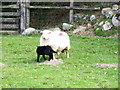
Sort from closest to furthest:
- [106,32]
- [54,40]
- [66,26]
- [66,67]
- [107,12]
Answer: [66,67], [54,40], [106,32], [107,12], [66,26]

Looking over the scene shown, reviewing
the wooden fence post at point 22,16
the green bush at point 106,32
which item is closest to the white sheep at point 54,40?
the green bush at point 106,32

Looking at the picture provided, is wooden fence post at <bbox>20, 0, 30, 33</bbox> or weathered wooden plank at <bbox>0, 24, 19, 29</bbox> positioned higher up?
wooden fence post at <bbox>20, 0, 30, 33</bbox>

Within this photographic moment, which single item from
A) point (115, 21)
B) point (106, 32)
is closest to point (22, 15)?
point (106, 32)

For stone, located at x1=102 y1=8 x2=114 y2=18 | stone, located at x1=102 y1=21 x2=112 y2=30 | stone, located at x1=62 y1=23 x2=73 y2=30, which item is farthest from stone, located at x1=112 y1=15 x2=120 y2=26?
stone, located at x1=62 y1=23 x2=73 y2=30

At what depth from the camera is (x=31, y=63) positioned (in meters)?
11.9

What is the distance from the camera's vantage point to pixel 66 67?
11039 millimetres

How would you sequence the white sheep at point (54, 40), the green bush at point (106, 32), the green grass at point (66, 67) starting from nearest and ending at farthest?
the green grass at point (66, 67)
the white sheep at point (54, 40)
the green bush at point (106, 32)

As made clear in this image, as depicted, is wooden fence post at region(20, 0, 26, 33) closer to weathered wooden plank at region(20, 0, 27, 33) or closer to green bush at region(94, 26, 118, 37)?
weathered wooden plank at region(20, 0, 27, 33)

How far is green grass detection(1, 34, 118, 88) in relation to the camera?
28.7 ft

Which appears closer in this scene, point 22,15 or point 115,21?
point 115,21

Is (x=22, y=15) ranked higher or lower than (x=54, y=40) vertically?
higher

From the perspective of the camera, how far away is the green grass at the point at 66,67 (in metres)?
8.76

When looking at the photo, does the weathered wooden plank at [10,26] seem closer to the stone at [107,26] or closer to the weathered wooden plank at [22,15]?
the weathered wooden plank at [22,15]

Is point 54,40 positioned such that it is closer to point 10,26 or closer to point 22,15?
point 22,15
